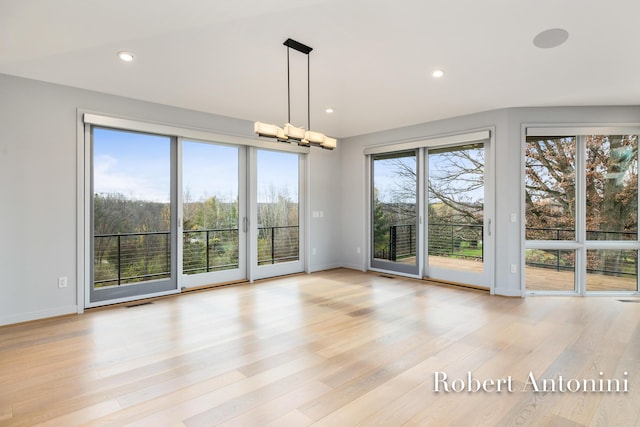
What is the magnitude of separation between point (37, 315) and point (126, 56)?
2908 mm

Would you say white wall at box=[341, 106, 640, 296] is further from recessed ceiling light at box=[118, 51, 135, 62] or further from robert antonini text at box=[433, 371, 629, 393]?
recessed ceiling light at box=[118, 51, 135, 62]

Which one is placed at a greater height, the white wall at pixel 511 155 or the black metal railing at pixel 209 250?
the white wall at pixel 511 155

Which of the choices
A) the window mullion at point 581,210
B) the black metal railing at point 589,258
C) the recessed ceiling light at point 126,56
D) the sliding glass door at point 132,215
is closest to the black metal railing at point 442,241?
the black metal railing at point 589,258

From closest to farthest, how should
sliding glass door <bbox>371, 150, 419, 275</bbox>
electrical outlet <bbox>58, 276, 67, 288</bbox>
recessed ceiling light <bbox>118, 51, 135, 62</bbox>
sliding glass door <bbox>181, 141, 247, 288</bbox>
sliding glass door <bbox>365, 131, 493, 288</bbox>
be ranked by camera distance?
1. recessed ceiling light <bbox>118, 51, 135, 62</bbox>
2. electrical outlet <bbox>58, 276, 67, 288</bbox>
3. sliding glass door <bbox>181, 141, 247, 288</bbox>
4. sliding glass door <bbox>365, 131, 493, 288</bbox>
5. sliding glass door <bbox>371, 150, 419, 275</bbox>

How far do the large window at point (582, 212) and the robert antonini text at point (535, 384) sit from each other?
251 centimetres

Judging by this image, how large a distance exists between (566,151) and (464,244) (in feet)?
6.19

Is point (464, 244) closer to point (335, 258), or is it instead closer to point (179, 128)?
point (335, 258)

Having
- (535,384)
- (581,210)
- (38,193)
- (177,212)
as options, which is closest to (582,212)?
(581,210)

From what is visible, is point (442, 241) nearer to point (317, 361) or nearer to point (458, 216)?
point (458, 216)

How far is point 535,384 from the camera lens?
2.30 metres

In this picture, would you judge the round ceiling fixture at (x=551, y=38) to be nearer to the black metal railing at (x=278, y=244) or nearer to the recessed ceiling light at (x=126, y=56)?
the recessed ceiling light at (x=126, y=56)

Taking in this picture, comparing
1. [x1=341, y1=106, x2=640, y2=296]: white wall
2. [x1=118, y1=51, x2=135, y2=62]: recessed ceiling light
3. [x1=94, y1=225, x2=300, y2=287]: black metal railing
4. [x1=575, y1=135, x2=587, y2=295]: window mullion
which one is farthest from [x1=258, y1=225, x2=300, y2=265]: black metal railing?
[x1=575, y1=135, x2=587, y2=295]: window mullion

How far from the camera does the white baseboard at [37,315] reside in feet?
11.3

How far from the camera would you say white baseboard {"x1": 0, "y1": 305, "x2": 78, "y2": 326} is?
346 cm
